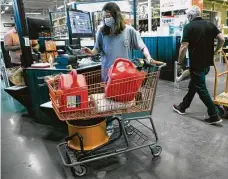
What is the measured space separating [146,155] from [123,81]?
3.26 feet

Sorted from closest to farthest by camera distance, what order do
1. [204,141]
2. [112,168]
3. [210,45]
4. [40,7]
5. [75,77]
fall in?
[75,77], [112,168], [204,141], [210,45], [40,7]

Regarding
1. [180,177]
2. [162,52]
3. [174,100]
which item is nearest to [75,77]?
[180,177]

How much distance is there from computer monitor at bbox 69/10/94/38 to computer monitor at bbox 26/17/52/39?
27.4 inches

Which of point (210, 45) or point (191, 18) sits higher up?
point (191, 18)

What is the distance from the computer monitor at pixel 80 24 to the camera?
310 centimetres

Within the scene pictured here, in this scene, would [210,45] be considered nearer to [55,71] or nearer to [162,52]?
[55,71]

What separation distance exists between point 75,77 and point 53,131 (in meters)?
1.53

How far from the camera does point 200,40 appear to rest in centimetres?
290

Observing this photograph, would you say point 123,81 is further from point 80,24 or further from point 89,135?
point 80,24

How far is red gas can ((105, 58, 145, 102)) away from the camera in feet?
5.83

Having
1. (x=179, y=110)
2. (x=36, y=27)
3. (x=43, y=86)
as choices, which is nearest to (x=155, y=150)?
(x=179, y=110)

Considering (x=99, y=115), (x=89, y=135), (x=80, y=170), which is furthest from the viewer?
(x=89, y=135)

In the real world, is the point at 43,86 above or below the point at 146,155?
above

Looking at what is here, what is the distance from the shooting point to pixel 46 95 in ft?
10.0
